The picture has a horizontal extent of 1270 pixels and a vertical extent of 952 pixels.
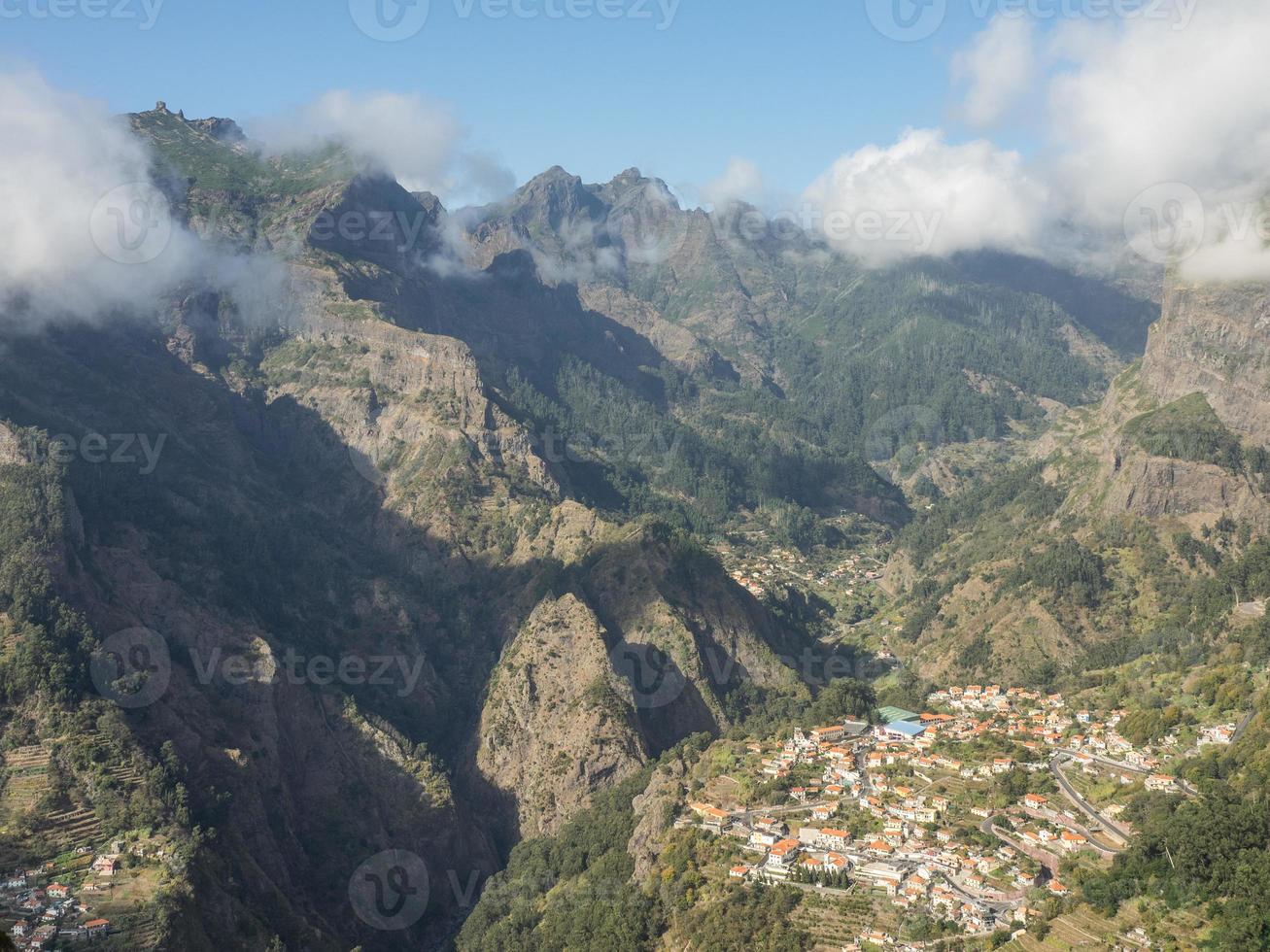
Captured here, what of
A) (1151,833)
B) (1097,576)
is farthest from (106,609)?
(1097,576)

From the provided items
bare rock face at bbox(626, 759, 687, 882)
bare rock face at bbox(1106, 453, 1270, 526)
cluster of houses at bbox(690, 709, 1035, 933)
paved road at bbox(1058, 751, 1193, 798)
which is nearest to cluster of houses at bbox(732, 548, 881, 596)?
bare rock face at bbox(1106, 453, 1270, 526)

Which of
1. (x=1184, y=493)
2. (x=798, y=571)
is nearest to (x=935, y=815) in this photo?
(x=1184, y=493)

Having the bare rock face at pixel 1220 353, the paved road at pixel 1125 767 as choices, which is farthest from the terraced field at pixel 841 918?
the bare rock face at pixel 1220 353

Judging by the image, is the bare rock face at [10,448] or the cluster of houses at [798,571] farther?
the cluster of houses at [798,571]

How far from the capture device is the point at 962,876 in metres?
73.7

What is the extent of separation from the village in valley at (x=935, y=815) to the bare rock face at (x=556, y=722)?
1630cm

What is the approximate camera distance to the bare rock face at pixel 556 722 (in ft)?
376

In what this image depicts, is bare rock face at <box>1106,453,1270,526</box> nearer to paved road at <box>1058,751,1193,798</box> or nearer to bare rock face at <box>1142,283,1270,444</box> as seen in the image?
bare rock face at <box>1142,283,1270,444</box>

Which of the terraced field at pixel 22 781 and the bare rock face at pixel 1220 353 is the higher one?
the bare rock face at pixel 1220 353

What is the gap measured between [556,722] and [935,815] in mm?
47437

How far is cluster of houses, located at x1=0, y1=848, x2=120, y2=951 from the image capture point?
241 feet

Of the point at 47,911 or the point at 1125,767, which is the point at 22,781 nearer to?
the point at 47,911

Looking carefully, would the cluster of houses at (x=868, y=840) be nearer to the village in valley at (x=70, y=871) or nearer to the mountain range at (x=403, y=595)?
the mountain range at (x=403, y=595)

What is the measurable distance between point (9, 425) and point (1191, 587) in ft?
405
